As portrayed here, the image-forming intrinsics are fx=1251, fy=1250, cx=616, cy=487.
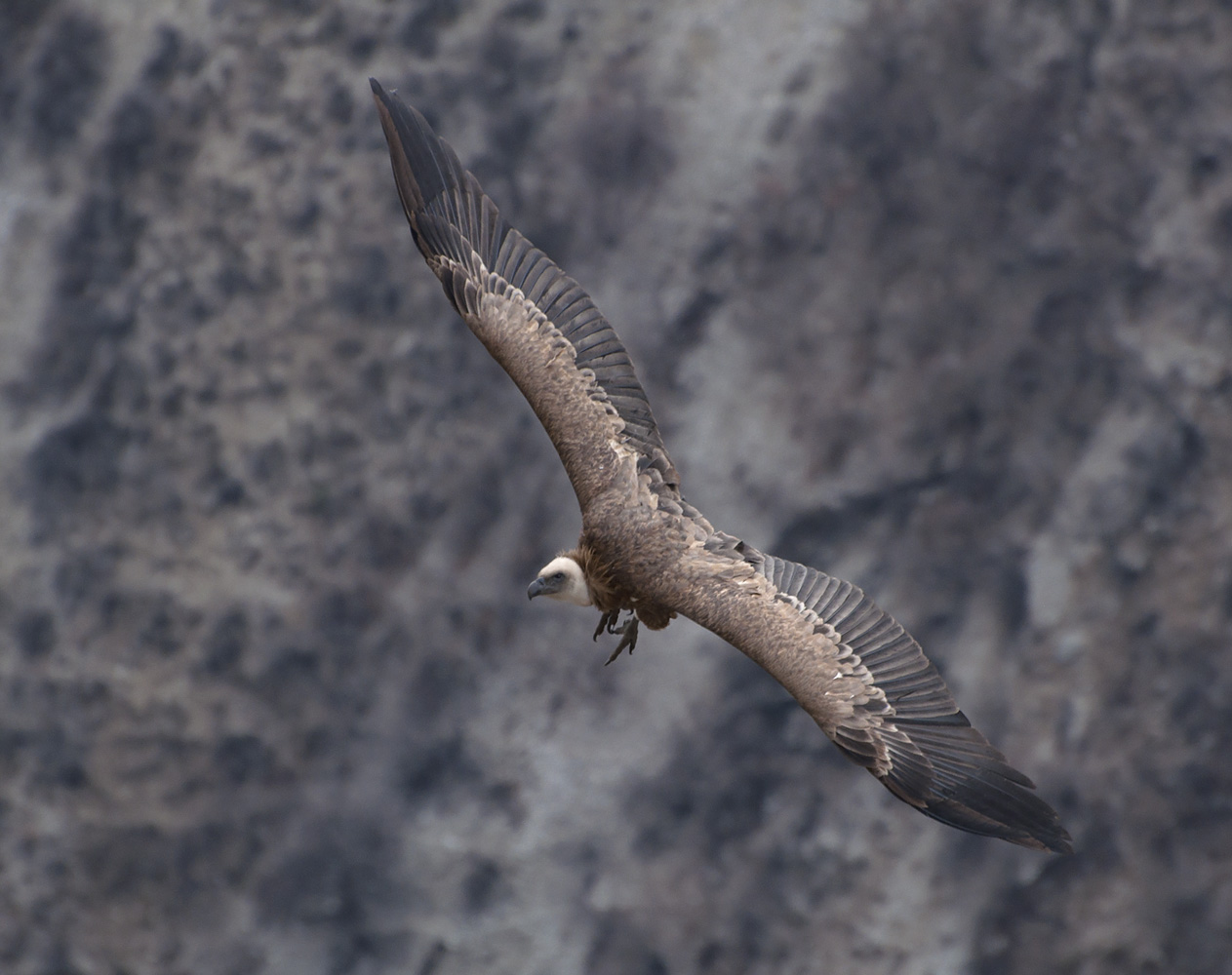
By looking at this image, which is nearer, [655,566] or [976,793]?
[976,793]

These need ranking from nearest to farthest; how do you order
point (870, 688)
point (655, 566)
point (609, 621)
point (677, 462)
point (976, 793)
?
1. point (976, 793)
2. point (870, 688)
3. point (655, 566)
4. point (609, 621)
5. point (677, 462)

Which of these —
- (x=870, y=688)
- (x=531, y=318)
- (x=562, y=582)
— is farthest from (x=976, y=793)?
(x=531, y=318)

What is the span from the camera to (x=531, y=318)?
979 centimetres

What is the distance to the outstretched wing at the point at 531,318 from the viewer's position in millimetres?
9438

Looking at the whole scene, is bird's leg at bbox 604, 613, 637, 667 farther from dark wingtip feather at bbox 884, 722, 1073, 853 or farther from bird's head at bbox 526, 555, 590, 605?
dark wingtip feather at bbox 884, 722, 1073, 853

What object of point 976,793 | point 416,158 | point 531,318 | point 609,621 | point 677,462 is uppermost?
point 677,462

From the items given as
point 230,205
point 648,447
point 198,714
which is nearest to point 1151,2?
point 648,447

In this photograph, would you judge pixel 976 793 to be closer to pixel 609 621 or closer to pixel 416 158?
pixel 609 621

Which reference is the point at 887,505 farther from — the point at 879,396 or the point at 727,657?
the point at 727,657

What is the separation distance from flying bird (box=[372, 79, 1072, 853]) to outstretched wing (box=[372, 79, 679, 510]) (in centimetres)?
1

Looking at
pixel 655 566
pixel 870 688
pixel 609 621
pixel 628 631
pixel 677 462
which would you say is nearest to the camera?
pixel 870 688

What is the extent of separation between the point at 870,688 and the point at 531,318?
3.81 meters

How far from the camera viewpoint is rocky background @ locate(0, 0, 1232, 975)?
13508 millimetres

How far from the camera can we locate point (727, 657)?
1379cm
